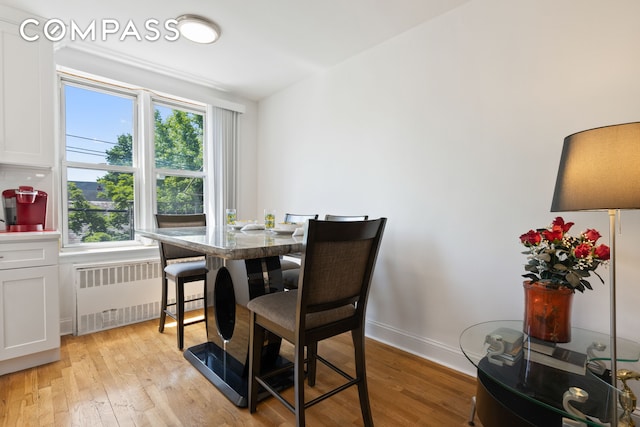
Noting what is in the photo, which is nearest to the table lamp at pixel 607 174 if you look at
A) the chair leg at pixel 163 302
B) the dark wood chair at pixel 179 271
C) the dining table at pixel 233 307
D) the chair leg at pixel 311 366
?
the dining table at pixel 233 307

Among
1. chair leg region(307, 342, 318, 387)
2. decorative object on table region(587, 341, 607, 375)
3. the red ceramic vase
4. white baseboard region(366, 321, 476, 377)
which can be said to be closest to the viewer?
decorative object on table region(587, 341, 607, 375)

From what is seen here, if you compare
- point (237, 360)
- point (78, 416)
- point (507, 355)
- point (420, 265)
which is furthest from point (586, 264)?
point (78, 416)

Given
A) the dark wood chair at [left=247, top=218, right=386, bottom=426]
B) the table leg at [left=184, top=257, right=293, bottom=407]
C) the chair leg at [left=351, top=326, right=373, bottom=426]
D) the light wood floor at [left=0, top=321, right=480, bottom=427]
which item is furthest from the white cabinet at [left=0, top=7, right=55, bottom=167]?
the chair leg at [left=351, top=326, right=373, bottom=426]

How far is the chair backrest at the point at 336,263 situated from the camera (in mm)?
1198

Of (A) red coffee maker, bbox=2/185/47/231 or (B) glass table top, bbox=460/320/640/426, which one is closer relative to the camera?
(B) glass table top, bbox=460/320/640/426

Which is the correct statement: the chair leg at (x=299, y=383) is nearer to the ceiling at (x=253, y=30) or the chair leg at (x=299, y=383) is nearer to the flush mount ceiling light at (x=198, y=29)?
the ceiling at (x=253, y=30)

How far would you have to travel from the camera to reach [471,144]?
2.02 meters

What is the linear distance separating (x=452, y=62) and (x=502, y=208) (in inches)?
42.3

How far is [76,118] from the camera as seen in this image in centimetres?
285

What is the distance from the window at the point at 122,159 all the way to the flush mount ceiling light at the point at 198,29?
3.72 feet

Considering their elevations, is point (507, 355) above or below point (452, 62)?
below

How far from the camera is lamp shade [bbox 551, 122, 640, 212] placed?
96 centimetres

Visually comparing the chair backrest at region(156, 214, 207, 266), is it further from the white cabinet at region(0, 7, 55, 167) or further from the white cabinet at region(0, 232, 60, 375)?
the white cabinet at region(0, 7, 55, 167)

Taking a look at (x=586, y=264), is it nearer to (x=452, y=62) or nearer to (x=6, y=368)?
(x=452, y=62)
